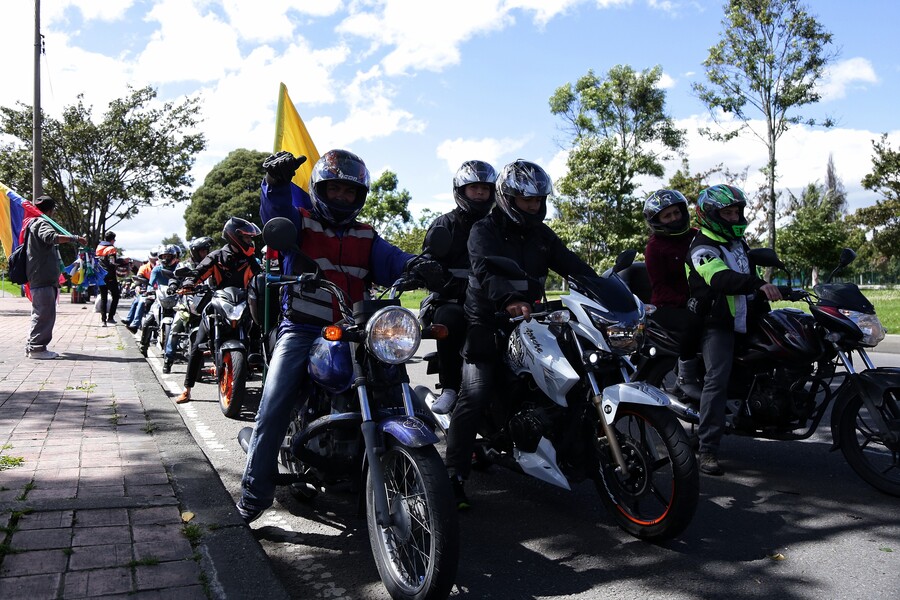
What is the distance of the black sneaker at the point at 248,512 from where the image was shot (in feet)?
12.1

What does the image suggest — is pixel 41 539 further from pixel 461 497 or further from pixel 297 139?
pixel 297 139

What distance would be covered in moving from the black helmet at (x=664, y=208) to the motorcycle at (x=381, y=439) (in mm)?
2512

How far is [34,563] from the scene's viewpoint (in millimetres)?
3059

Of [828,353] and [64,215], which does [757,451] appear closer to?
[828,353]

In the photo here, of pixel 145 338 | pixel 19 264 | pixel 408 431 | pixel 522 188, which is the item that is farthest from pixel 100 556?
pixel 145 338

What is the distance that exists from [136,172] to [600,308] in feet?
→ 98.2

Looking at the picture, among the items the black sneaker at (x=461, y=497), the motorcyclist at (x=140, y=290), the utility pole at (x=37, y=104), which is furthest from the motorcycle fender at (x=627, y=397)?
the utility pole at (x=37, y=104)

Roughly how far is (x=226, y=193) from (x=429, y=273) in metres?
60.4

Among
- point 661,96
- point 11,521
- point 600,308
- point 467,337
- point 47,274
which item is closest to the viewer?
point 11,521

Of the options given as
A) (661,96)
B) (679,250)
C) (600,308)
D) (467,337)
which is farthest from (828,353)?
(661,96)

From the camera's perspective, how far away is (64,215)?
3112 cm

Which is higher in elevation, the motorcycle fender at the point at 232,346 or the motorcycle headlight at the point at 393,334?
the motorcycle headlight at the point at 393,334

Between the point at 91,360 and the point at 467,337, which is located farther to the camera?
the point at 91,360

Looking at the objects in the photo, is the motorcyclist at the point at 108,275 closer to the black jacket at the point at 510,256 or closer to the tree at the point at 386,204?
the black jacket at the point at 510,256
